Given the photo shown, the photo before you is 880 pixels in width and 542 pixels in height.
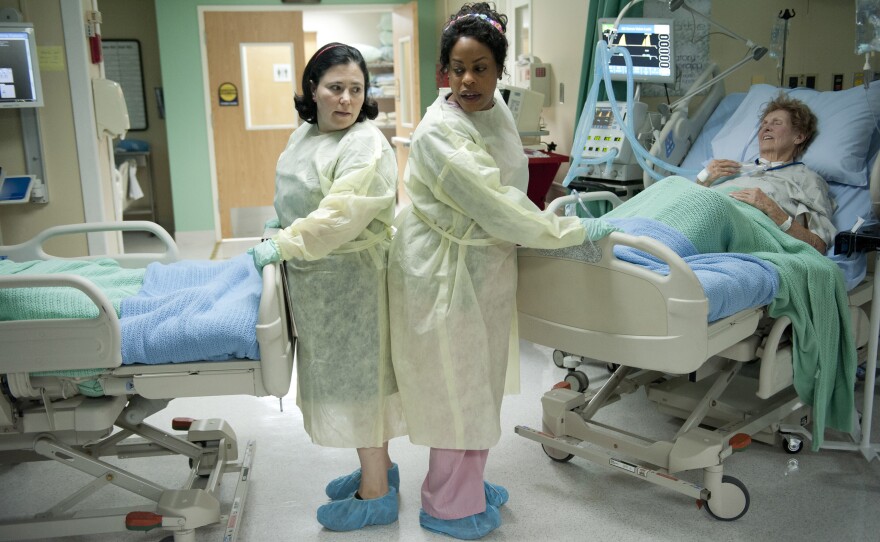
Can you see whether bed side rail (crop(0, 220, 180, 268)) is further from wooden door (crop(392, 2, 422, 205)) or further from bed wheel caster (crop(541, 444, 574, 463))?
wooden door (crop(392, 2, 422, 205))

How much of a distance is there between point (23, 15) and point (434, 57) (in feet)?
13.5

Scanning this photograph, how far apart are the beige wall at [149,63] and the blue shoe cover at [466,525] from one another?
19.0ft

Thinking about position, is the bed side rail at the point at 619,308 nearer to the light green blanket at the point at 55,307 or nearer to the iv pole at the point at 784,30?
the light green blanket at the point at 55,307

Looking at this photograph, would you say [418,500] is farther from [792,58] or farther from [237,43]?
[237,43]

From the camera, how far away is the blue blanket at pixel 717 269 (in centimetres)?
205

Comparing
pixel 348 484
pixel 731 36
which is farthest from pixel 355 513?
pixel 731 36

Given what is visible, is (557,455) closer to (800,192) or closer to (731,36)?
(800,192)

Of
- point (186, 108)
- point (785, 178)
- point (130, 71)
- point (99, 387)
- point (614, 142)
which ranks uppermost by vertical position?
point (130, 71)

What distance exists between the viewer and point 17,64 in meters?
3.31

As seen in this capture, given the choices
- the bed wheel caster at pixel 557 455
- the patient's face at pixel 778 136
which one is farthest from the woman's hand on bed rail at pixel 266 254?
the patient's face at pixel 778 136

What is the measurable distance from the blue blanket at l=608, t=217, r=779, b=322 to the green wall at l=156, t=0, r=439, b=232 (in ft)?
16.2

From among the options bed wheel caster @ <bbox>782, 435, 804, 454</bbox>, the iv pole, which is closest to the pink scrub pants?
bed wheel caster @ <bbox>782, 435, 804, 454</bbox>

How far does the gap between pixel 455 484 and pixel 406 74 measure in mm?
5461

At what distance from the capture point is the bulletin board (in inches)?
283
